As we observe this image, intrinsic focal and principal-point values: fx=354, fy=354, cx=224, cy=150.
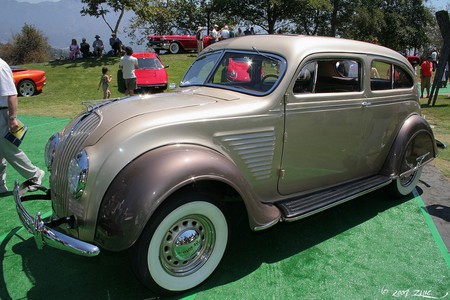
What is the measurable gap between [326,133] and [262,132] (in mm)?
798

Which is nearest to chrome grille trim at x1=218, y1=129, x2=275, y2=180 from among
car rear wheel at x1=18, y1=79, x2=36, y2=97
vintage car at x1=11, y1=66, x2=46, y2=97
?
vintage car at x1=11, y1=66, x2=46, y2=97

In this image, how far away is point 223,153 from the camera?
2.81m

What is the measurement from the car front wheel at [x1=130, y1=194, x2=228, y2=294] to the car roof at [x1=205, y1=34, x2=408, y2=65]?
1638mm

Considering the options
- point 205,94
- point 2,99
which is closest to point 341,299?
point 205,94

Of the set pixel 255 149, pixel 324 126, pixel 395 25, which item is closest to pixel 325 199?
pixel 324 126

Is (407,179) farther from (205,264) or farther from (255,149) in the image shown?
(205,264)

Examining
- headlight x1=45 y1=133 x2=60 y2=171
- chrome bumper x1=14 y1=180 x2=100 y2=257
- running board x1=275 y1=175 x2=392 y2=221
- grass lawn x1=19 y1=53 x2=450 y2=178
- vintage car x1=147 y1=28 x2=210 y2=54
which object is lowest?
grass lawn x1=19 y1=53 x2=450 y2=178

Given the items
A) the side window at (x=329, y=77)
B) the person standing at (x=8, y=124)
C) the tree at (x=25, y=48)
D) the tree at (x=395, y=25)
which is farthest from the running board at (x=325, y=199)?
the tree at (x=395, y=25)

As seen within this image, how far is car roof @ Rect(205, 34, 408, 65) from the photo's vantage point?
10.8 ft

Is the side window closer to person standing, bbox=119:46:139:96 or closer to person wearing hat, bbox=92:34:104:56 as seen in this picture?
person standing, bbox=119:46:139:96

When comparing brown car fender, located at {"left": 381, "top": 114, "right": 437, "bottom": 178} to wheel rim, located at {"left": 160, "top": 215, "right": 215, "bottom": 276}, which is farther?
brown car fender, located at {"left": 381, "top": 114, "right": 437, "bottom": 178}

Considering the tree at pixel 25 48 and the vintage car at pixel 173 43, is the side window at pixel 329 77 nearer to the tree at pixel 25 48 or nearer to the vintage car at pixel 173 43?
the vintage car at pixel 173 43

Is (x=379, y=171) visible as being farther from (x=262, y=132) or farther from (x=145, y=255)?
(x=145, y=255)

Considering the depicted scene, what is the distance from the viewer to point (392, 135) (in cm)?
420
